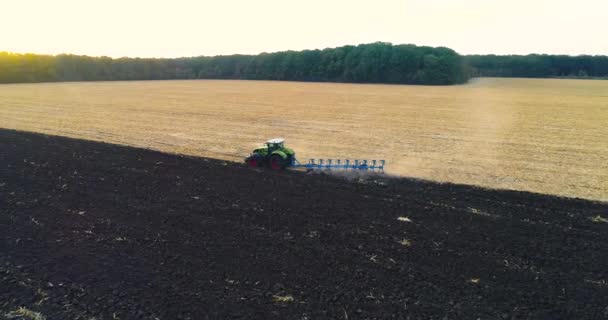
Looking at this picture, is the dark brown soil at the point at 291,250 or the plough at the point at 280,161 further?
the plough at the point at 280,161

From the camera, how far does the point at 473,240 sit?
10.5 m

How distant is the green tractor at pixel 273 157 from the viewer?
696 inches

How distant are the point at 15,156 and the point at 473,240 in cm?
2011

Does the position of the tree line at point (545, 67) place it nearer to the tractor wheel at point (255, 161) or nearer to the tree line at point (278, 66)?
the tree line at point (278, 66)

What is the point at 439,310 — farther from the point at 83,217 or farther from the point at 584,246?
the point at 83,217

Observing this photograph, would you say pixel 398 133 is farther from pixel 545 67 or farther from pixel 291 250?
pixel 545 67

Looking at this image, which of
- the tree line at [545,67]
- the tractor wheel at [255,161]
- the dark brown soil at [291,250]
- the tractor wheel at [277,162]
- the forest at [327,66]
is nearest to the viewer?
the dark brown soil at [291,250]

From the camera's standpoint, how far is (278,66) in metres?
112

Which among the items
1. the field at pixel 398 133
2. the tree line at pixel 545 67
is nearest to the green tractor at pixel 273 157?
the field at pixel 398 133

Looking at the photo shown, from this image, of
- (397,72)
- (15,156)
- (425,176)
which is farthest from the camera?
(397,72)

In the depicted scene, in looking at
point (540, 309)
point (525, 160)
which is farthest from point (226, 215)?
point (525, 160)

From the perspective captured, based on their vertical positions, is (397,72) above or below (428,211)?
above

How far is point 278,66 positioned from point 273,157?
3868 inches

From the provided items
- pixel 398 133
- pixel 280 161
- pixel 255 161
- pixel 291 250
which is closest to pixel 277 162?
pixel 280 161
